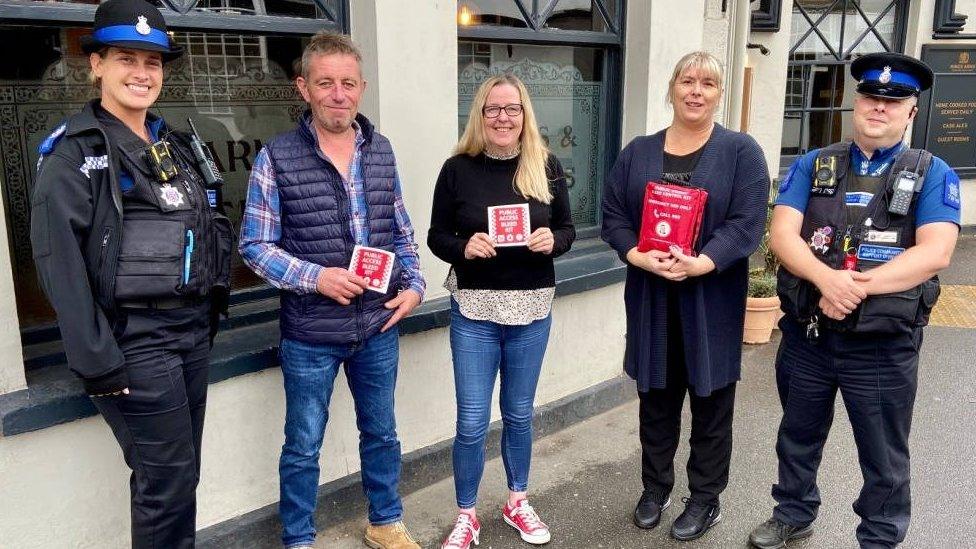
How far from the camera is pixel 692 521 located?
3.32 metres

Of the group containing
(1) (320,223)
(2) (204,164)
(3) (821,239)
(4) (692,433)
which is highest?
(2) (204,164)

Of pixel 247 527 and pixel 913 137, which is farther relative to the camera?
pixel 913 137

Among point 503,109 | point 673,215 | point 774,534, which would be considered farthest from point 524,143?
point 774,534

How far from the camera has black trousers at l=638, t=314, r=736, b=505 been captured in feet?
10.6

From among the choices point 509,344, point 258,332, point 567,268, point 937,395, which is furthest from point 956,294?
point 258,332

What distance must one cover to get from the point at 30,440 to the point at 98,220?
36.0 inches

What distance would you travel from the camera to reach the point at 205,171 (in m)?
2.49

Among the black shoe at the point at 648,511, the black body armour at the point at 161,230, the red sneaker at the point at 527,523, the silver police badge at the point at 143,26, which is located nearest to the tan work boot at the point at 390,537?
the red sneaker at the point at 527,523

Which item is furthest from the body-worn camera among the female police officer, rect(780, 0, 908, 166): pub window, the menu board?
the menu board

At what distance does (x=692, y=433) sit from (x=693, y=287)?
0.72 m

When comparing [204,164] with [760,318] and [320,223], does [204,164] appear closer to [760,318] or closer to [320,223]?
[320,223]

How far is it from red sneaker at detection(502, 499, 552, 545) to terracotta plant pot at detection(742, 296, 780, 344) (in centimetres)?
311

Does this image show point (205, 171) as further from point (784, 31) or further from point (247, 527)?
point (784, 31)

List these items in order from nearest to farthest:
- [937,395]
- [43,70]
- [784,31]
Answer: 1. [43,70]
2. [937,395]
3. [784,31]
